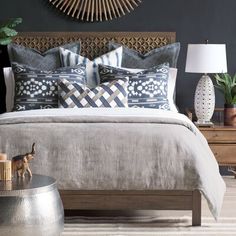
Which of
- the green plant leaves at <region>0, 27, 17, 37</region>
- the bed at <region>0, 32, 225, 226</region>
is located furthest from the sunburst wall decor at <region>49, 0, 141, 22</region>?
the bed at <region>0, 32, 225, 226</region>

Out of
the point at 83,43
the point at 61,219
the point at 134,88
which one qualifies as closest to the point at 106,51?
the point at 83,43

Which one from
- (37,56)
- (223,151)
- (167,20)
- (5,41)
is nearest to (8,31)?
(5,41)

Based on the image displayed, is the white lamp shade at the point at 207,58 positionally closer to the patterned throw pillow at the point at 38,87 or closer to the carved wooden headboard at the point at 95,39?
the carved wooden headboard at the point at 95,39

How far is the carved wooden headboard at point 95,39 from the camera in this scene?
5.94 meters

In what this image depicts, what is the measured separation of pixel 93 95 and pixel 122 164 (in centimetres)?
124

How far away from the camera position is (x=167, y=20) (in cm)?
599

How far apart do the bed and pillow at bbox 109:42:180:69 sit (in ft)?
5.32

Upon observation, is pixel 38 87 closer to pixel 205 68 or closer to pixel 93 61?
pixel 93 61

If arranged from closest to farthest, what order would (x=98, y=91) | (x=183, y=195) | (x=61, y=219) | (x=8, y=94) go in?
(x=61, y=219)
(x=183, y=195)
(x=98, y=91)
(x=8, y=94)

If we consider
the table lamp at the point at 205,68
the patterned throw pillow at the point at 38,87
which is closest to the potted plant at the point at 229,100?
the table lamp at the point at 205,68

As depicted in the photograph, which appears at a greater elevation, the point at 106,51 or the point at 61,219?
the point at 106,51

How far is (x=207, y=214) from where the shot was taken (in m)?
4.43

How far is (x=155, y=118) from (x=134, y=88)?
108 cm

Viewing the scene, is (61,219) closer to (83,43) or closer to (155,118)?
(155,118)
